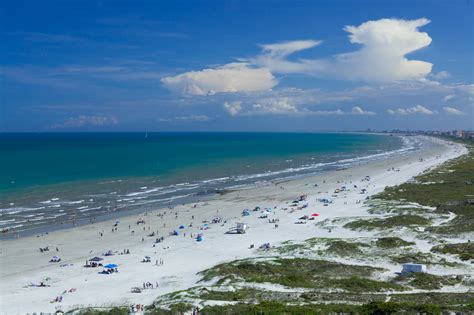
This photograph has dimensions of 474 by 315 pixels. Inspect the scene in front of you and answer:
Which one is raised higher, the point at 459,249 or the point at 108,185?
the point at 108,185

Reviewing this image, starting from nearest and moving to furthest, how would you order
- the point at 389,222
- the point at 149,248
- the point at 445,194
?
1. the point at 149,248
2. the point at 389,222
3. the point at 445,194

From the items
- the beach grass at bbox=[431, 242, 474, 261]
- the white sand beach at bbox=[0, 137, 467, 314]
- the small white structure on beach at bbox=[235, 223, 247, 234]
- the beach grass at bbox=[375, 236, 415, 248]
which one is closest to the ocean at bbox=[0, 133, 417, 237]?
the white sand beach at bbox=[0, 137, 467, 314]

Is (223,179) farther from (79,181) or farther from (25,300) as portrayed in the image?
(25,300)

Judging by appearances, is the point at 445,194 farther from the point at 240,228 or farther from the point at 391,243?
the point at 240,228

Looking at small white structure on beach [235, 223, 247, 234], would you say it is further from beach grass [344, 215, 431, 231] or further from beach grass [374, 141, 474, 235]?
beach grass [374, 141, 474, 235]

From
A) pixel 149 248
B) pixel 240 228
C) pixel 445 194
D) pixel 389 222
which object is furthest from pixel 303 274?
pixel 445 194

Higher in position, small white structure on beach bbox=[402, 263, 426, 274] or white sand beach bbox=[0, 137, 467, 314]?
small white structure on beach bbox=[402, 263, 426, 274]

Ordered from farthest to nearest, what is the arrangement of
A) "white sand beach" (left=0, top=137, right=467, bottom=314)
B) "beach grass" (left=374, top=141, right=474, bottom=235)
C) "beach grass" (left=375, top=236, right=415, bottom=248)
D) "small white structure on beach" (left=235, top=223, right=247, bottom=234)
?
1. "small white structure on beach" (left=235, top=223, right=247, bottom=234)
2. "beach grass" (left=374, top=141, right=474, bottom=235)
3. "beach grass" (left=375, top=236, right=415, bottom=248)
4. "white sand beach" (left=0, top=137, right=467, bottom=314)
